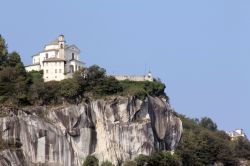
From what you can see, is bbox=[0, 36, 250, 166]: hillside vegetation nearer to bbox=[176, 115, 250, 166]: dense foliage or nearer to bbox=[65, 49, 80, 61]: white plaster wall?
bbox=[176, 115, 250, 166]: dense foliage

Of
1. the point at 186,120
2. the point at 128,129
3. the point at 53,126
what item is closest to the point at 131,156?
the point at 128,129

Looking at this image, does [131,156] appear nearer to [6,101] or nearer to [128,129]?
[128,129]

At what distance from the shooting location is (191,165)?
8919cm

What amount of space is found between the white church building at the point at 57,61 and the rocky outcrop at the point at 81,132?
242 inches

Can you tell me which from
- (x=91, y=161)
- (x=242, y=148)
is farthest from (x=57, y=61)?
(x=242, y=148)

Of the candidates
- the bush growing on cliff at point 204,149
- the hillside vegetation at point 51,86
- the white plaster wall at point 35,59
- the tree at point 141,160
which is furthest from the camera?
the white plaster wall at point 35,59

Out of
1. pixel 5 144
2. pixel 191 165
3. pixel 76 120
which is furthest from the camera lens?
pixel 191 165

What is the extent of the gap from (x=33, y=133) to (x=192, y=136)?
2164 centimetres

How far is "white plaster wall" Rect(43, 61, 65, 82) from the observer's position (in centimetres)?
8756

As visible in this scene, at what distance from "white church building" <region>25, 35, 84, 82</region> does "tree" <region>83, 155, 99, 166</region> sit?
424 inches

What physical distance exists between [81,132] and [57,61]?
971cm

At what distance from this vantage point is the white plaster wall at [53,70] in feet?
287

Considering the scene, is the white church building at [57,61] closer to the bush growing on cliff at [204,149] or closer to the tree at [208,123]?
the bush growing on cliff at [204,149]

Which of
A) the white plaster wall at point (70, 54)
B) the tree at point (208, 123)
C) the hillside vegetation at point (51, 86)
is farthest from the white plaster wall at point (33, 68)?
the tree at point (208, 123)
